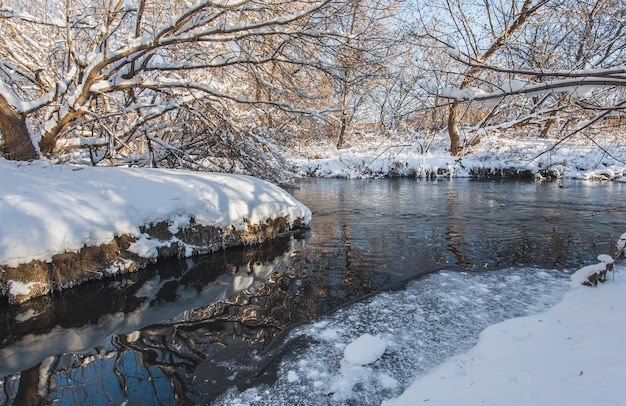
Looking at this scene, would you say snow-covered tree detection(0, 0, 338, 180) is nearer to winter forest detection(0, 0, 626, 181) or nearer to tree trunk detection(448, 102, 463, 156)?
winter forest detection(0, 0, 626, 181)

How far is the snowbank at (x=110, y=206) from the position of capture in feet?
13.8

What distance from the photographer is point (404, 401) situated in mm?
2244

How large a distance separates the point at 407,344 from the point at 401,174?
17.3m

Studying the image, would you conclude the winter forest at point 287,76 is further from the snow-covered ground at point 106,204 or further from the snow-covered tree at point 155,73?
the snow-covered ground at point 106,204

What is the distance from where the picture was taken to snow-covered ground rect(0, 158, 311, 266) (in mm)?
4242

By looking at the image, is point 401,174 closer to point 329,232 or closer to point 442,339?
point 329,232

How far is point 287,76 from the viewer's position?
7520 millimetres

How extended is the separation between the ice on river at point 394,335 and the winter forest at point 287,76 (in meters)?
1.75

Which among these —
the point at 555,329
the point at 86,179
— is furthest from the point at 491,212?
the point at 86,179

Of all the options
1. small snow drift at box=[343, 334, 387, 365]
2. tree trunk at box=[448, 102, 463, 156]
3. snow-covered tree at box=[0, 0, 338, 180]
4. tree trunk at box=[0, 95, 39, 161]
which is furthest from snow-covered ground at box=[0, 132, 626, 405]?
snow-covered tree at box=[0, 0, 338, 180]

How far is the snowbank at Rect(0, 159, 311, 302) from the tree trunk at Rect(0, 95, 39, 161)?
0.73 metres

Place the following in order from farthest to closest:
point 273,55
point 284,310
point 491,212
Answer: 1. point 491,212
2. point 273,55
3. point 284,310

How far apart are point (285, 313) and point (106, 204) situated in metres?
3.45

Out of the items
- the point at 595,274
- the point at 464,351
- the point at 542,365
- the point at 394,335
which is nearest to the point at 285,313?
the point at 394,335
